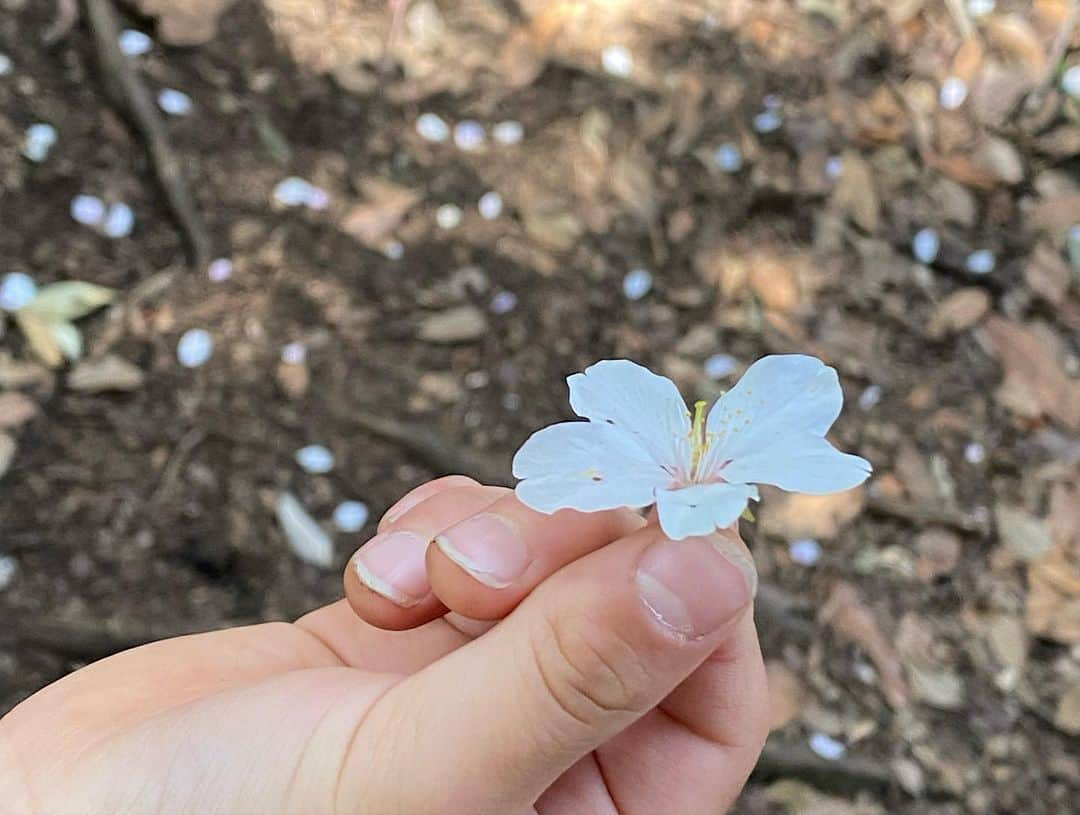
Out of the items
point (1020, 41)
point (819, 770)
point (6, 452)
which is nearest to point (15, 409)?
point (6, 452)

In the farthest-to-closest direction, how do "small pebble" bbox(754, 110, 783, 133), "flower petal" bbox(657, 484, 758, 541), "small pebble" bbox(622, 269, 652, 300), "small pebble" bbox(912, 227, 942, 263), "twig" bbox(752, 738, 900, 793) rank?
"small pebble" bbox(754, 110, 783, 133), "small pebble" bbox(912, 227, 942, 263), "small pebble" bbox(622, 269, 652, 300), "twig" bbox(752, 738, 900, 793), "flower petal" bbox(657, 484, 758, 541)

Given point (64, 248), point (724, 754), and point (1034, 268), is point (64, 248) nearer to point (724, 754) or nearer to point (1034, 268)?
point (724, 754)

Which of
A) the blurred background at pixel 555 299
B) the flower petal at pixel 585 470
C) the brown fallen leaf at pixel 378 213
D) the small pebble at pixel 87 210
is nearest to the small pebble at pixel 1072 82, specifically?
the blurred background at pixel 555 299

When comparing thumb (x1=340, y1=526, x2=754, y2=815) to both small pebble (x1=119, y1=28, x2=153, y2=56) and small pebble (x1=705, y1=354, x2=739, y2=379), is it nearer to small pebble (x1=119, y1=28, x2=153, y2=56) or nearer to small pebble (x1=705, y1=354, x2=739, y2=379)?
small pebble (x1=705, y1=354, x2=739, y2=379)

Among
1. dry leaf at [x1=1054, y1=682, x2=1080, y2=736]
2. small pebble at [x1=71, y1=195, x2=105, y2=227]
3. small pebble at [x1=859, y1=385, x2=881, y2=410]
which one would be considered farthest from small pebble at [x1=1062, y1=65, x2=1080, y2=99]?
small pebble at [x1=71, y1=195, x2=105, y2=227]

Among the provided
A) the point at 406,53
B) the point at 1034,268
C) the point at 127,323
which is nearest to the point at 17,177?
the point at 127,323

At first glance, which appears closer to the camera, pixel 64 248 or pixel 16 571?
pixel 16 571
